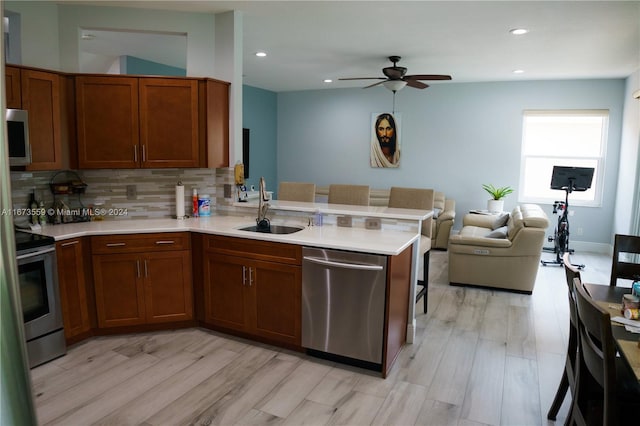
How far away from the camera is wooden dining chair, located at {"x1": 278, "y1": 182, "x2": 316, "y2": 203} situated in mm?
4871

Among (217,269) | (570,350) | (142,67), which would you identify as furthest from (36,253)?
(142,67)

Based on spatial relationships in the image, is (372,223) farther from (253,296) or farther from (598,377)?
(598,377)

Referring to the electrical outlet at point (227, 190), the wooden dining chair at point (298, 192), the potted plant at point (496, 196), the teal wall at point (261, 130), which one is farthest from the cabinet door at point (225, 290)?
the potted plant at point (496, 196)

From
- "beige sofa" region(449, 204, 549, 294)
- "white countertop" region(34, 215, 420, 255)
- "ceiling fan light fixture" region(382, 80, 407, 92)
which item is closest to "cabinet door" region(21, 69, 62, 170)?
"white countertop" region(34, 215, 420, 255)

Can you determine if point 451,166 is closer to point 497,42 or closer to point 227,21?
point 497,42

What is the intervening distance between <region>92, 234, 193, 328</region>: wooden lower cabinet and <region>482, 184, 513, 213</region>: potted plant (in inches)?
212

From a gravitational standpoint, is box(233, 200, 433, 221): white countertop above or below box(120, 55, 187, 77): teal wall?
below

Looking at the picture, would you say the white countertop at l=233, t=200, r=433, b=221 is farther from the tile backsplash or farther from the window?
the window

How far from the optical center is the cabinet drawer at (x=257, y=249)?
3.09 meters

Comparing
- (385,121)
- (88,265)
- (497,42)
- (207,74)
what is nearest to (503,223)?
(497,42)

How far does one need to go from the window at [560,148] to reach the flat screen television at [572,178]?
36.1 inches

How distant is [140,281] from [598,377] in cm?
307

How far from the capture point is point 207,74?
408 centimetres

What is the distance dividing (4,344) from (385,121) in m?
8.18
